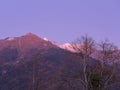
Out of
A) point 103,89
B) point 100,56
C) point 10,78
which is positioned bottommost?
point 103,89

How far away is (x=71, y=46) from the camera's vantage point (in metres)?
48.8

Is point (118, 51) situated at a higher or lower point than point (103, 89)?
higher

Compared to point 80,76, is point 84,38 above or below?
above

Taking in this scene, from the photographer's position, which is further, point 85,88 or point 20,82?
point 20,82

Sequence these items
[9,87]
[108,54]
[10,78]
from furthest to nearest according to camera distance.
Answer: [10,78]
[9,87]
[108,54]

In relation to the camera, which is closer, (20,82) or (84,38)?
(84,38)

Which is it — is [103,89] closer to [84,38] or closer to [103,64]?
[103,64]

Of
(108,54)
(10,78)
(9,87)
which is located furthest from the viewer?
(10,78)

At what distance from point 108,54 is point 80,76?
174 inches

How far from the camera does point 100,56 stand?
1901 inches

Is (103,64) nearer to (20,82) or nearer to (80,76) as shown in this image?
(80,76)

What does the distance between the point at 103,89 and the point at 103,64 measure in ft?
9.65

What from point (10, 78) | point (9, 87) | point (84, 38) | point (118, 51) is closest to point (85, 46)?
point (84, 38)

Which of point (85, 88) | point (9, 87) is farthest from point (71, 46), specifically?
point (9, 87)
